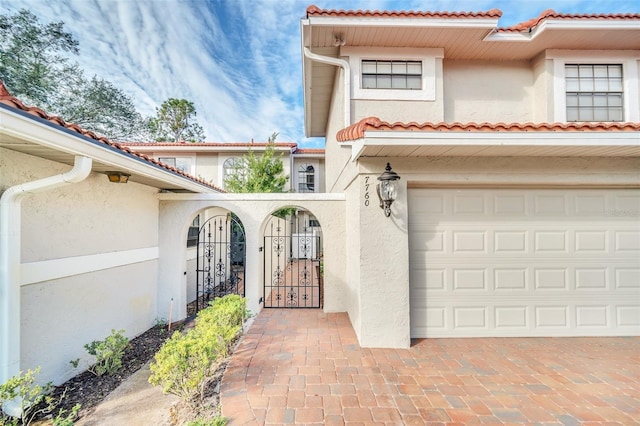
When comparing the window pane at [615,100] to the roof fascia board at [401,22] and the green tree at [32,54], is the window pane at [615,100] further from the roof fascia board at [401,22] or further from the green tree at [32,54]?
the green tree at [32,54]

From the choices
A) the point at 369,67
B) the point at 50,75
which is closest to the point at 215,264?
the point at 369,67

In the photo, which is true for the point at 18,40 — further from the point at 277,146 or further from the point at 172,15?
the point at 277,146

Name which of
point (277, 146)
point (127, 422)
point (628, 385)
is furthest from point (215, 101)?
point (628, 385)

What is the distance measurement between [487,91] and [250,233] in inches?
279

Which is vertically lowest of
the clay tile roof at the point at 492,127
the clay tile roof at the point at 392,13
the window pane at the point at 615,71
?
the clay tile roof at the point at 492,127

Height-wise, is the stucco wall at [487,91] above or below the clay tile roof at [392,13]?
below

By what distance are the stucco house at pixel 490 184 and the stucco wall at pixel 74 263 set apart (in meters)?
4.86

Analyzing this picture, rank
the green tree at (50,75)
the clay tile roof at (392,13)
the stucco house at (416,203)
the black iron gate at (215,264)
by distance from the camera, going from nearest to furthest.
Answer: the stucco house at (416,203) → the clay tile roof at (392,13) → the black iron gate at (215,264) → the green tree at (50,75)

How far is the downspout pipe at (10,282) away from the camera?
10.6 feet

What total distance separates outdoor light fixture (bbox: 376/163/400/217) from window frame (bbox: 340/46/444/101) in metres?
2.38

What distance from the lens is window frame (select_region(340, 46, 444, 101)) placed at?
592 centimetres

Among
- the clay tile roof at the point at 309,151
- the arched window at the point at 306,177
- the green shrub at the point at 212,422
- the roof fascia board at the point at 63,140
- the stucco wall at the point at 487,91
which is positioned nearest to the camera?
the roof fascia board at the point at 63,140

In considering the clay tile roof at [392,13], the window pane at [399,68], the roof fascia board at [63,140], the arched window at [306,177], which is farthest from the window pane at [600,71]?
the arched window at [306,177]

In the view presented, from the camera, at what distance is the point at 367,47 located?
19.6 feet
